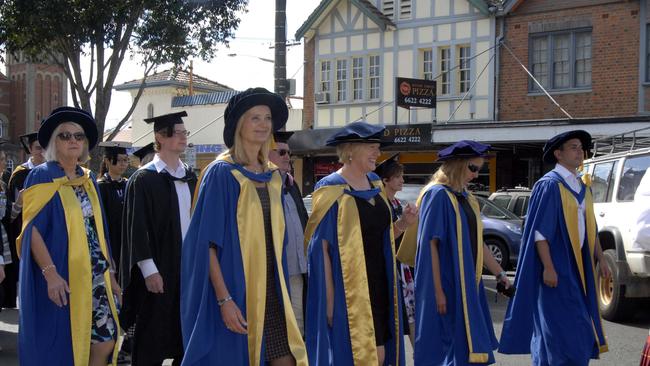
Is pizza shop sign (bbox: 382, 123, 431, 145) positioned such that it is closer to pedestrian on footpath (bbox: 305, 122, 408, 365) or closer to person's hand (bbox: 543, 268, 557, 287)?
person's hand (bbox: 543, 268, 557, 287)

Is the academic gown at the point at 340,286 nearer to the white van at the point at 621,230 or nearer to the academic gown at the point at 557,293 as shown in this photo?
the academic gown at the point at 557,293

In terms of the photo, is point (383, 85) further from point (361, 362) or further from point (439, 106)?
point (361, 362)

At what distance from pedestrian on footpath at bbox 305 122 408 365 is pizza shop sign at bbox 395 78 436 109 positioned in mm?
18092

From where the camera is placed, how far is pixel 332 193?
5.44m

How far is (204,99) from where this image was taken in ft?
124

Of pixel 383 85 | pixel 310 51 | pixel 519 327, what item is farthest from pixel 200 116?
pixel 519 327

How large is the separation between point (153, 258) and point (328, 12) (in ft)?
75.9

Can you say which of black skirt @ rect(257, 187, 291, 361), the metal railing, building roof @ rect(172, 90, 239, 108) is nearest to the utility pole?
the metal railing

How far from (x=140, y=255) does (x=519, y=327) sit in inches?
118

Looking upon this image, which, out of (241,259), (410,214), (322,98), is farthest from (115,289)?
(322,98)

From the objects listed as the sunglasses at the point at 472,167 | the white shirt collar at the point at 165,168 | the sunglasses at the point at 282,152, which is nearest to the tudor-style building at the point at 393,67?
the sunglasses at the point at 472,167

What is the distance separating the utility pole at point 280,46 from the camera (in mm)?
13594

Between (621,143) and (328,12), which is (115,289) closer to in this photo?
(621,143)

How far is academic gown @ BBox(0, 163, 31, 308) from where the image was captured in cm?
869
